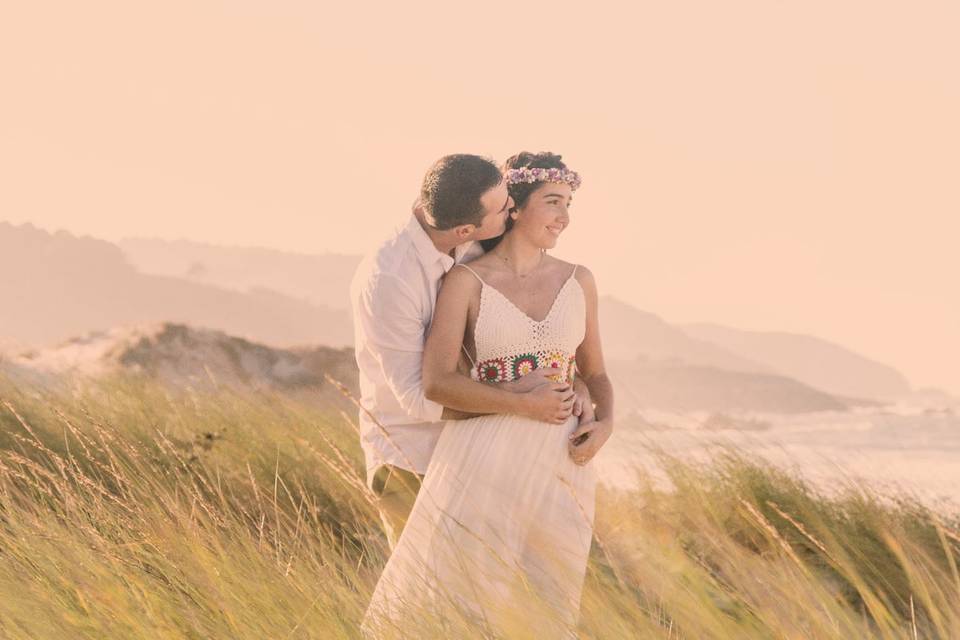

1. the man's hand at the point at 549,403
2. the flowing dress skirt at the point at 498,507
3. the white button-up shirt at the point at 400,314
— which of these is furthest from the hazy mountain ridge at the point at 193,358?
the man's hand at the point at 549,403

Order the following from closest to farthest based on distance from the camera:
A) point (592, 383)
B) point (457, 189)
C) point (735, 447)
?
point (457, 189)
point (592, 383)
point (735, 447)

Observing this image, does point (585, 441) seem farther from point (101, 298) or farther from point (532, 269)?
point (101, 298)

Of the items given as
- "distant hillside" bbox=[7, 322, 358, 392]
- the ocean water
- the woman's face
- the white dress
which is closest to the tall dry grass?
the ocean water

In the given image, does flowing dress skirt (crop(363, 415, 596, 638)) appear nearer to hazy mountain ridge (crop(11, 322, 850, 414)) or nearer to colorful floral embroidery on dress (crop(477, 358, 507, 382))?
colorful floral embroidery on dress (crop(477, 358, 507, 382))

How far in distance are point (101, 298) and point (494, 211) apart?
49972mm

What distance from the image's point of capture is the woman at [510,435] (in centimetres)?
332

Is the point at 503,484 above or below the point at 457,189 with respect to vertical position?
below

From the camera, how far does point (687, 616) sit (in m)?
2.59

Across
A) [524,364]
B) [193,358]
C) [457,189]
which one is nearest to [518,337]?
[524,364]

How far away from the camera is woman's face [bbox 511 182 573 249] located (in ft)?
11.4

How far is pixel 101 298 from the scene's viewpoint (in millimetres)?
50000

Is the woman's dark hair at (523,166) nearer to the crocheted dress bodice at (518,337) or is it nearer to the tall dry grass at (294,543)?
the crocheted dress bodice at (518,337)

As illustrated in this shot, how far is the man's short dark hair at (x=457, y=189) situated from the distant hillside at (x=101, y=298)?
142ft

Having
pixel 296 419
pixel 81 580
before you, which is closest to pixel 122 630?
pixel 81 580
